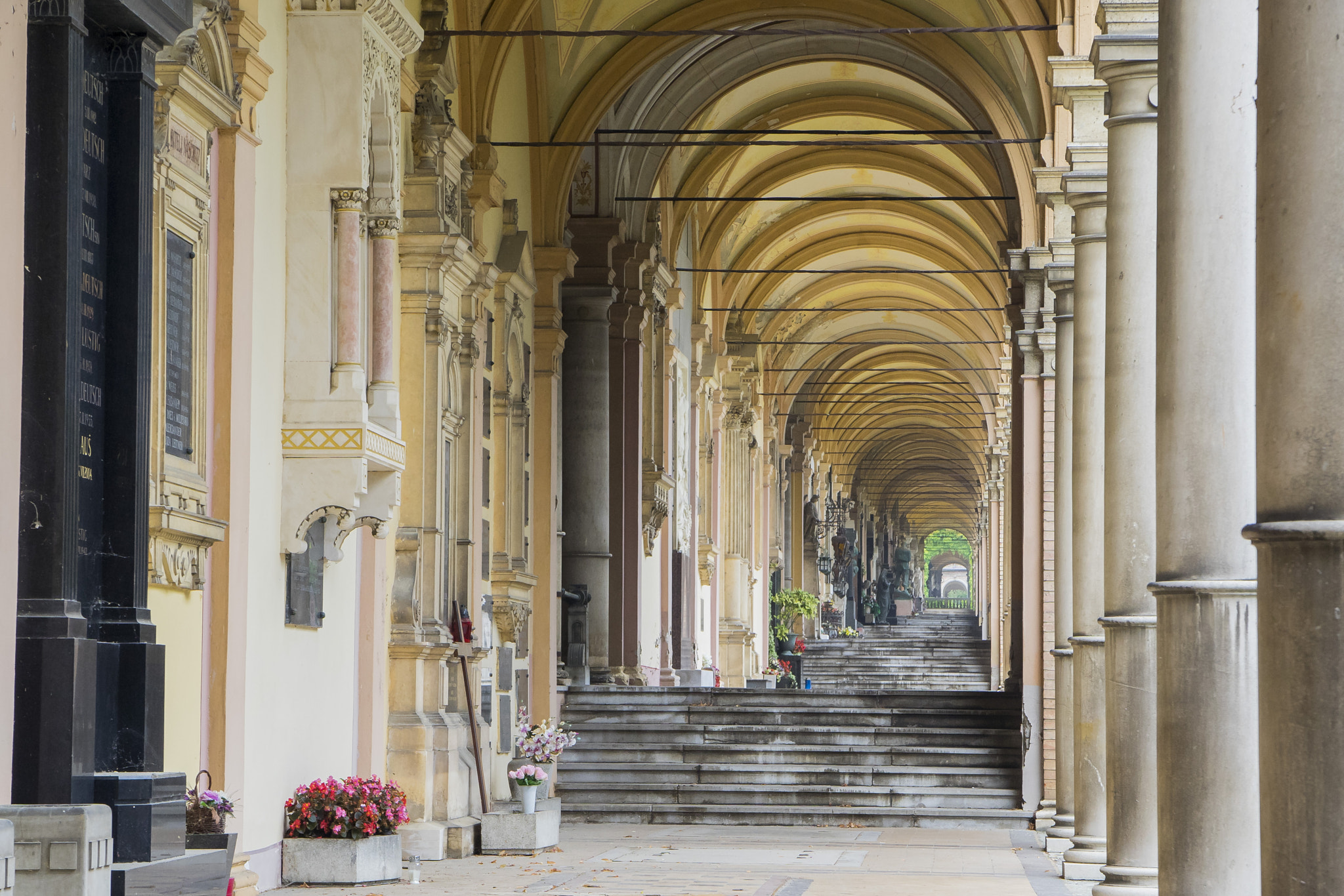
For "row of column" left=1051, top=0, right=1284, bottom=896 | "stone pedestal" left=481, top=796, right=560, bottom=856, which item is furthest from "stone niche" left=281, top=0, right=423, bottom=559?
"row of column" left=1051, top=0, right=1284, bottom=896

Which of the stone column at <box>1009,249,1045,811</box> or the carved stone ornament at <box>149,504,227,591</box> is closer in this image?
the carved stone ornament at <box>149,504,227,591</box>

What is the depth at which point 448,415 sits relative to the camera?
580 inches

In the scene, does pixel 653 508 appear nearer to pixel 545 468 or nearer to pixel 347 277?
pixel 545 468

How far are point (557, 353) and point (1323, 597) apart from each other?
15.6 m

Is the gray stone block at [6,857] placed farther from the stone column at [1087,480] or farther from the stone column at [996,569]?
the stone column at [996,569]

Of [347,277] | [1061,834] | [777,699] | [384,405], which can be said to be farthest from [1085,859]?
[777,699]

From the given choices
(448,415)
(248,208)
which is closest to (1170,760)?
(248,208)

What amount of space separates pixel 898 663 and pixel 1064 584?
2557 cm

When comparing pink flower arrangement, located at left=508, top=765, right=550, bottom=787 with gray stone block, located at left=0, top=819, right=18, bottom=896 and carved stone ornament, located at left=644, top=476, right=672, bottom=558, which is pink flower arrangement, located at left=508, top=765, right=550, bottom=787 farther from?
gray stone block, located at left=0, top=819, right=18, bottom=896

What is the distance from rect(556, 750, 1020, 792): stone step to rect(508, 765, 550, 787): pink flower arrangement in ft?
14.7

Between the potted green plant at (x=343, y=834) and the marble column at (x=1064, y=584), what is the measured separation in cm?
Answer: 578

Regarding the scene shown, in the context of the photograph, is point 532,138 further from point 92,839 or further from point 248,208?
point 92,839

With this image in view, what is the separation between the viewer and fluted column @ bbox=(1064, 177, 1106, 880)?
38.7 ft

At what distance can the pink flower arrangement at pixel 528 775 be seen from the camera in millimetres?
14422
